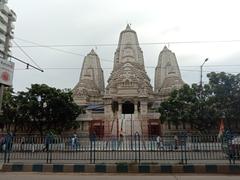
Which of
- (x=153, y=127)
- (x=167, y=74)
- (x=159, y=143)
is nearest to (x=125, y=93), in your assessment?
(x=153, y=127)

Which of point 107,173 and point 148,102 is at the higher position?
point 148,102

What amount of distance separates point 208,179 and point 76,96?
182 ft

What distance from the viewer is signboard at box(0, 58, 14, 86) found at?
33.6ft

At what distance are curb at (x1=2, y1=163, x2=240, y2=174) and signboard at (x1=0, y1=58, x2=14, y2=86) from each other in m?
3.83

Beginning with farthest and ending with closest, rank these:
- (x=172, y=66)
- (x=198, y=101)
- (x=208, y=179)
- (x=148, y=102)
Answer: (x=172, y=66), (x=148, y=102), (x=198, y=101), (x=208, y=179)

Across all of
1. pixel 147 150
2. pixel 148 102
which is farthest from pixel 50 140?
pixel 148 102

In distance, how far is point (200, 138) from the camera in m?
12.6

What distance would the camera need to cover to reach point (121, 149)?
44.8ft

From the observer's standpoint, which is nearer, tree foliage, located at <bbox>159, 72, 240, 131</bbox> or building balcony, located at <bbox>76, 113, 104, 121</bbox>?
tree foliage, located at <bbox>159, 72, 240, 131</bbox>

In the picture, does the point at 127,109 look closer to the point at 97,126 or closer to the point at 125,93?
the point at 125,93

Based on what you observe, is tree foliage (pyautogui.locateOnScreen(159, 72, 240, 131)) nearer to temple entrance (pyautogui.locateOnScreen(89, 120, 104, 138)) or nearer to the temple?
the temple

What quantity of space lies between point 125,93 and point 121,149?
39.6 m

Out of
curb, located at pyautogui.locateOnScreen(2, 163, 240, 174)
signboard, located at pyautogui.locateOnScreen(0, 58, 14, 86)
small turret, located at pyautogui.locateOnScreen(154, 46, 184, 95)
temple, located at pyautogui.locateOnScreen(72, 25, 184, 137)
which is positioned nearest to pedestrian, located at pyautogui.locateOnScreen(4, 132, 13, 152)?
curb, located at pyautogui.locateOnScreen(2, 163, 240, 174)

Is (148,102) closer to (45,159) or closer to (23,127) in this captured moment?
(23,127)
